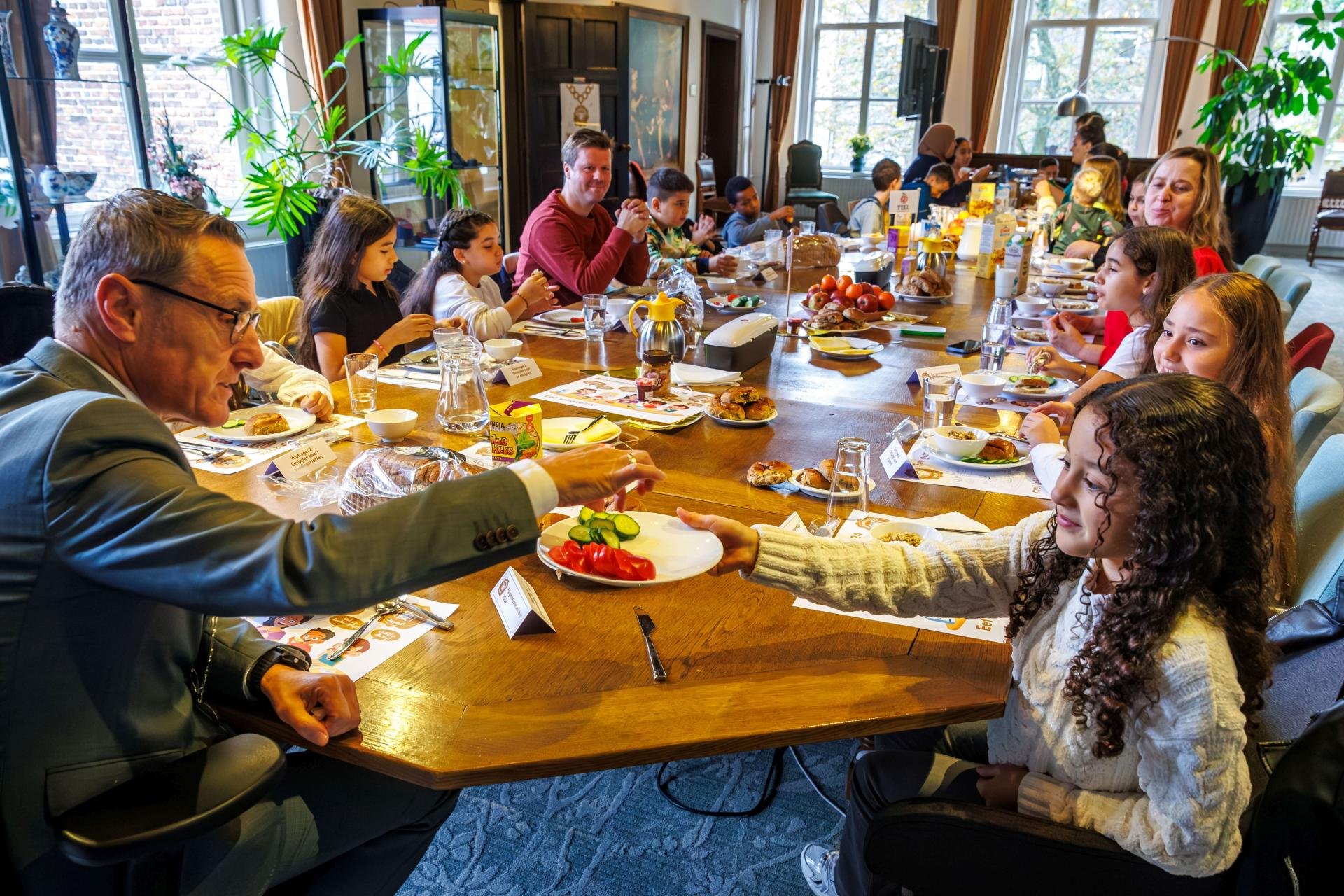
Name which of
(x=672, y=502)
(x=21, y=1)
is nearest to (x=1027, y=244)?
(x=672, y=502)

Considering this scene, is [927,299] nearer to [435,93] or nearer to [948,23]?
[435,93]

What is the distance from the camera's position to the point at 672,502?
63.8 inches

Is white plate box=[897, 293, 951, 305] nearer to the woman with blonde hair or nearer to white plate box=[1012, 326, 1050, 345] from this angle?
white plate box=[1012, 326, 1050, 345]

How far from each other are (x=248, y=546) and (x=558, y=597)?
51 centimetres

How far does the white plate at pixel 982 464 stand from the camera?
1836 millimetres

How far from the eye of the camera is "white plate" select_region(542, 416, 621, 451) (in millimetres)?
1810

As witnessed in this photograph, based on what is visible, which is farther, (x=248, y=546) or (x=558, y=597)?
(x=558, y=597)

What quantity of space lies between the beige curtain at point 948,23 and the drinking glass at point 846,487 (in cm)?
965

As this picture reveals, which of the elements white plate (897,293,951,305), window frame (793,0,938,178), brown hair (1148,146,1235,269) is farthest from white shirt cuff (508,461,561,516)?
window frame (793,0,938,178)

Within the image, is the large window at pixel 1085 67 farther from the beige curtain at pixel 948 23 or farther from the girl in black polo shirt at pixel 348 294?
the girl in black polo shirt at pixel 348 294

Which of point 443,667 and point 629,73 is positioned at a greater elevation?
point 629,73

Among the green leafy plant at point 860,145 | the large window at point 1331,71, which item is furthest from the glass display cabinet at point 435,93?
the large window at point 1331,71

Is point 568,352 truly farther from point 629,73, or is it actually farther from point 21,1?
point 629,73

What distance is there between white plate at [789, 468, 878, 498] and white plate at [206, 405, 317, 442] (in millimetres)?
1031
